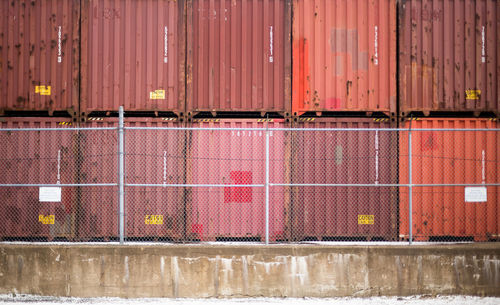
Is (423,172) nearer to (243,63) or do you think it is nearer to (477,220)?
(477,220)

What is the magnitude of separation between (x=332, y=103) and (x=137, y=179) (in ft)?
15.7

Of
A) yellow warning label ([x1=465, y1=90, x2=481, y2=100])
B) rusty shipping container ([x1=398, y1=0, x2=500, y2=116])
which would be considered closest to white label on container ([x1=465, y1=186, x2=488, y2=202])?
rusty shipping container ([x1=398, y1=0, x2=500, y2=116])

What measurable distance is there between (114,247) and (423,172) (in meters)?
6.87

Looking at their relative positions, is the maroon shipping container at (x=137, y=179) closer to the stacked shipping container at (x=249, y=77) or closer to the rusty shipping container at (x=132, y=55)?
the stacked shipping container at (x=249, y=77)

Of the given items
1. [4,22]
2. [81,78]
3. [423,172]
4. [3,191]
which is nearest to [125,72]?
[81,78]

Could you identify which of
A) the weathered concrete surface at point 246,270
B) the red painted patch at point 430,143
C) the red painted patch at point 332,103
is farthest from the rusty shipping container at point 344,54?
the weathered concrete surface at point 246,270

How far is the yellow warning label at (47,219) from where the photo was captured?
10.1 meters

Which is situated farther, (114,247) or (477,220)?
(477,220)

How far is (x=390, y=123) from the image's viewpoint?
10328mm

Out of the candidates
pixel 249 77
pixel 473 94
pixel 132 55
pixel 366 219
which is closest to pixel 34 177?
pixel 132 55

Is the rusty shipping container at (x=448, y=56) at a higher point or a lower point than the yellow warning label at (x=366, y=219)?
higher

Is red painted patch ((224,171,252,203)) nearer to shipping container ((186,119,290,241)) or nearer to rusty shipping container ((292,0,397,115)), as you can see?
shipping container ((186,119,290,241))

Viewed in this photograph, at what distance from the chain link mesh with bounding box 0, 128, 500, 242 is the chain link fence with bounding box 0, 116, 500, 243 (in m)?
0.02

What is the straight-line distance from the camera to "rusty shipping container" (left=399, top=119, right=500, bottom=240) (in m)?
10.1
